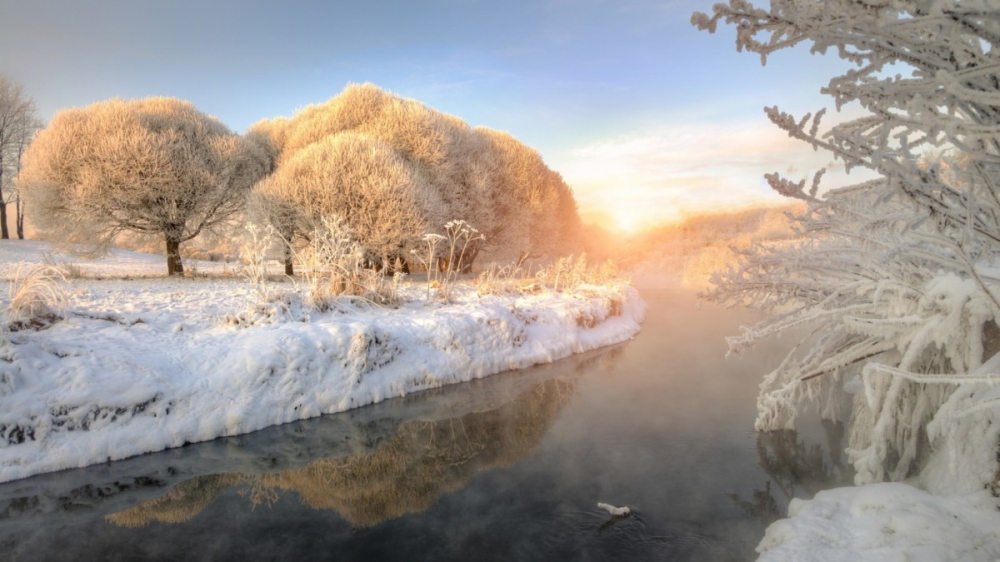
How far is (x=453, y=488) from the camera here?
5.54 m

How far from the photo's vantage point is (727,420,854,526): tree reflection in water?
502cm

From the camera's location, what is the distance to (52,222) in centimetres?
1773

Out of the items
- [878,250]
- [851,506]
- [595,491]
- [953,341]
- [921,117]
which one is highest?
[921,117]

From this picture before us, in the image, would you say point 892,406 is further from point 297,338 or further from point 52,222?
point 52,222

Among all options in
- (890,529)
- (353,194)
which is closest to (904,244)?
(890,529)

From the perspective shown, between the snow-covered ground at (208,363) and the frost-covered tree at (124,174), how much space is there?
6384mm

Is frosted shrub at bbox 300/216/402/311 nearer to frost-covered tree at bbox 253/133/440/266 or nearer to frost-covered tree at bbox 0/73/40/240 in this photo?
frost-covered tree at bbox 253/133/440/266

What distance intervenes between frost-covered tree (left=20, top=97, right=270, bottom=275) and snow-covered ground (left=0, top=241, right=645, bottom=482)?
6.38m

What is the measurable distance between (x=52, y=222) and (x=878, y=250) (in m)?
24.2

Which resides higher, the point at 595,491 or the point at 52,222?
the point at 52,222

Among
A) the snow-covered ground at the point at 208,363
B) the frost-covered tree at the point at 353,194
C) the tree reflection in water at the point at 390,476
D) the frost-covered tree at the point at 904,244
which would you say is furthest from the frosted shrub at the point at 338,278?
the frost-covered tree at the point at 904,244

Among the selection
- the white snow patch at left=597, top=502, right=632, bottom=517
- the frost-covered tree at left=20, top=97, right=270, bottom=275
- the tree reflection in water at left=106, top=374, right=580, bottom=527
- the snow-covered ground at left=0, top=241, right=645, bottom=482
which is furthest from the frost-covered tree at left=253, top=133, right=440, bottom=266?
the white snow patch at left=597, top=502, right=632, bottom=517

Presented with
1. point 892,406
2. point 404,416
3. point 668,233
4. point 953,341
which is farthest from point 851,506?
point 668,233

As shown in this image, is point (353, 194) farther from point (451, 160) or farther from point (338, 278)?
point (338, 278)
